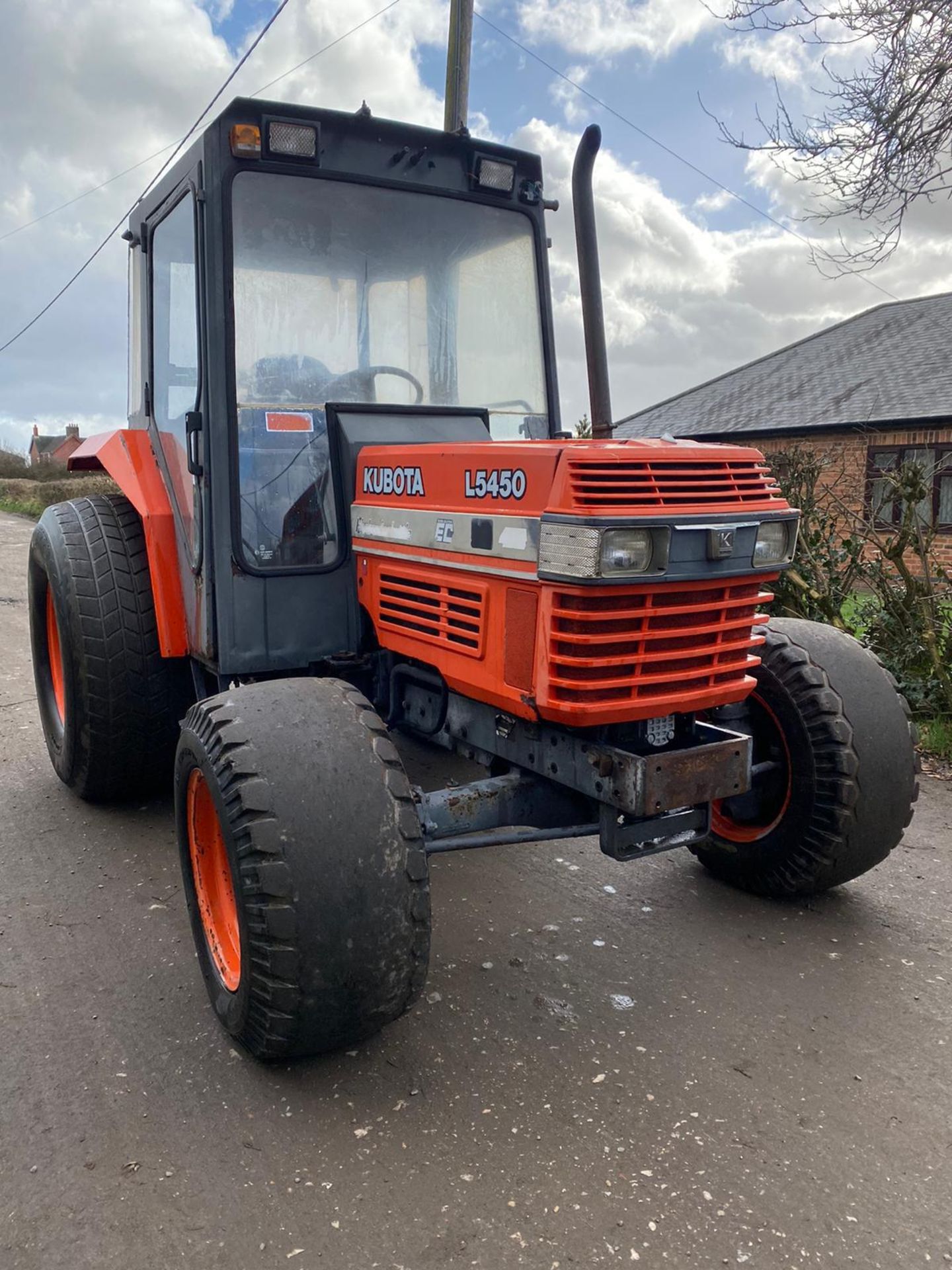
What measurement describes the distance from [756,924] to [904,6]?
22.6ft

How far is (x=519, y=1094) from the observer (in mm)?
2596

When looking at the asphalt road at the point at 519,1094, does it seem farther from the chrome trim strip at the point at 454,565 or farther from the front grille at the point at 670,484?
the front grille at the point at 670,484

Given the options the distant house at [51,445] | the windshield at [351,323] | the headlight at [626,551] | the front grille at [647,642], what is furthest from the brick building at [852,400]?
the distant house at [51,445]

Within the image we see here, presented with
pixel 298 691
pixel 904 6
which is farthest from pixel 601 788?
pixel 904 6

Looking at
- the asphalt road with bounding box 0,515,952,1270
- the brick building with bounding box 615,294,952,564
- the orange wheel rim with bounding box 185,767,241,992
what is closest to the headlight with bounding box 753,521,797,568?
the asphalt road with bounding box 0,515,952,1270

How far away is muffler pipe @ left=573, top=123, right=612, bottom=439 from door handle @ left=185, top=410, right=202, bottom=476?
1.31m

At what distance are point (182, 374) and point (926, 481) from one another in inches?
175

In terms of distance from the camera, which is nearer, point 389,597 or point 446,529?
point 446,529

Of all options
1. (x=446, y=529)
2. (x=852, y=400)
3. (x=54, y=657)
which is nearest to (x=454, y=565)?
(x=446, y=529)

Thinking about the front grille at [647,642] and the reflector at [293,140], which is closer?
the front grille at [647,642]

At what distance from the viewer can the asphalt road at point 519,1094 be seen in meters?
2.14

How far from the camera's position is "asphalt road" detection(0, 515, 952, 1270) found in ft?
7.02

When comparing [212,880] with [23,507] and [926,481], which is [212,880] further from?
[23,507]

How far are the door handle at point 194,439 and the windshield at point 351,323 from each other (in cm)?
15
